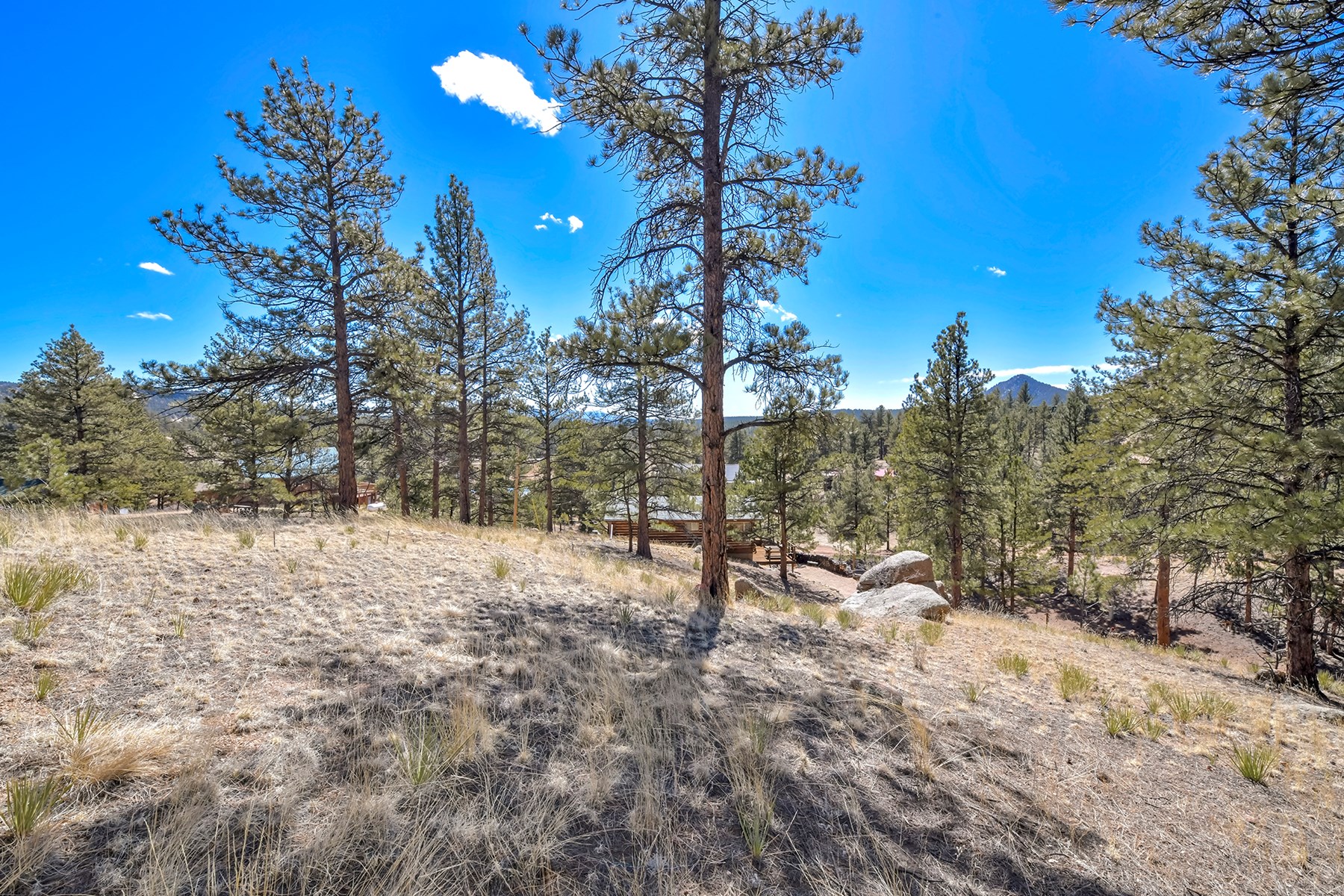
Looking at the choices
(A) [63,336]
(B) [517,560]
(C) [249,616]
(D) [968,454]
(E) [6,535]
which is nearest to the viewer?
(C) [249,616]

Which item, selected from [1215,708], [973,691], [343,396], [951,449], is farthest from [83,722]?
[951,449]

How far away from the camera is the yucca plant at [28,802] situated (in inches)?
69.5

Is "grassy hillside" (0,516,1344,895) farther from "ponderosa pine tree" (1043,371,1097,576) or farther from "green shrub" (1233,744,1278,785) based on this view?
"ponderosa pine tree" (1043,371,1097,576)

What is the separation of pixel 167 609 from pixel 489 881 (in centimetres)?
429

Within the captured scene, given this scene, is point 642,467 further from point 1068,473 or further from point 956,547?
point 1068,473

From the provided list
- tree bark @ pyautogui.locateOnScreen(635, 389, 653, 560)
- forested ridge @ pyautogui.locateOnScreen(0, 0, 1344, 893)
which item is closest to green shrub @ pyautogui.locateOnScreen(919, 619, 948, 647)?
forested ridge @ pyautogui.locateOnScreen(0, 0, 1344, 893)

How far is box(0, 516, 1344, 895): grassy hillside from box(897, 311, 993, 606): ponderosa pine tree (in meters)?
10.9

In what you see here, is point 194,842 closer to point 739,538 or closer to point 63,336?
point 63,336

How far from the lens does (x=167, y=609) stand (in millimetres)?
4156

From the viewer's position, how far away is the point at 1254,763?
3.61m

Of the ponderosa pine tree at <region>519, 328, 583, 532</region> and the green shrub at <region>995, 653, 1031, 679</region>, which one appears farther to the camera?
the ponderosa pine tree at <region>519, 328, 583, 532</region>

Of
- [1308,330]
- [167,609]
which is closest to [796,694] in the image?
[167,609]

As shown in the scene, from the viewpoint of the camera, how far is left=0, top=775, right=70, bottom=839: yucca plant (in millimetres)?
1765

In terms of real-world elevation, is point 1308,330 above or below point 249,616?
above
